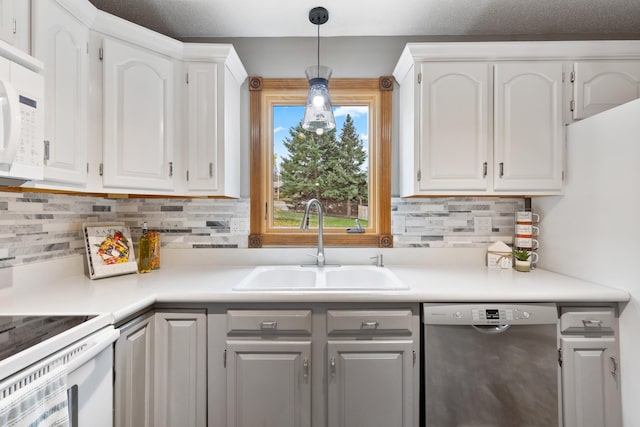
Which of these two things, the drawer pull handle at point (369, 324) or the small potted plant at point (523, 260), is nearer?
the drawer pull handle at point (369, 324)

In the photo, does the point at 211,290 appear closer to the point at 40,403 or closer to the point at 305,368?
the point at 305,368

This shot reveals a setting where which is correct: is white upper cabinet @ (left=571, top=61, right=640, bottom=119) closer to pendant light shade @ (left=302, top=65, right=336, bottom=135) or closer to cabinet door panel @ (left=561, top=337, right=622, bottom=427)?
cabinet door panel @ (left=561, top=337, right=622, bottom=427)

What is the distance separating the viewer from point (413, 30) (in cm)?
201

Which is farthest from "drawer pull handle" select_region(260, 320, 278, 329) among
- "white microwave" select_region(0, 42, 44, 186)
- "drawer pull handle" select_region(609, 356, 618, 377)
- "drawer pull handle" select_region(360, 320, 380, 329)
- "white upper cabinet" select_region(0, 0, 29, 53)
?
"drawer pull handle" select_region(609, 356, 618, 377)

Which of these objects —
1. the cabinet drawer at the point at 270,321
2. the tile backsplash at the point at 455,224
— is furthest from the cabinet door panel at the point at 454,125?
the cabinet drawer at the point at 270,321

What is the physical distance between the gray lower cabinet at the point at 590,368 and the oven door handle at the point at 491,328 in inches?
10.8

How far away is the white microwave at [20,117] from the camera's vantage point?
0.90m

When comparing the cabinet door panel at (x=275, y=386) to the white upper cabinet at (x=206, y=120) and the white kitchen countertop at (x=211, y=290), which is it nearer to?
the white kitchen countertop at (x=211, y=290)

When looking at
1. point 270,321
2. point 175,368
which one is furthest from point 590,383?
point 175,368

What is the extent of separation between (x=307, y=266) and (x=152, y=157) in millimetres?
1075

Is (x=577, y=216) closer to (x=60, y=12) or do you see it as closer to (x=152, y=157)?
(x=152, y=157)

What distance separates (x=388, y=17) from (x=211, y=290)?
1838mm

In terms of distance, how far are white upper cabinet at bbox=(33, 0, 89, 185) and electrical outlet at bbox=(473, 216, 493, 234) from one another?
2188 millimetres

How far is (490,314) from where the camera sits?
1380mm
